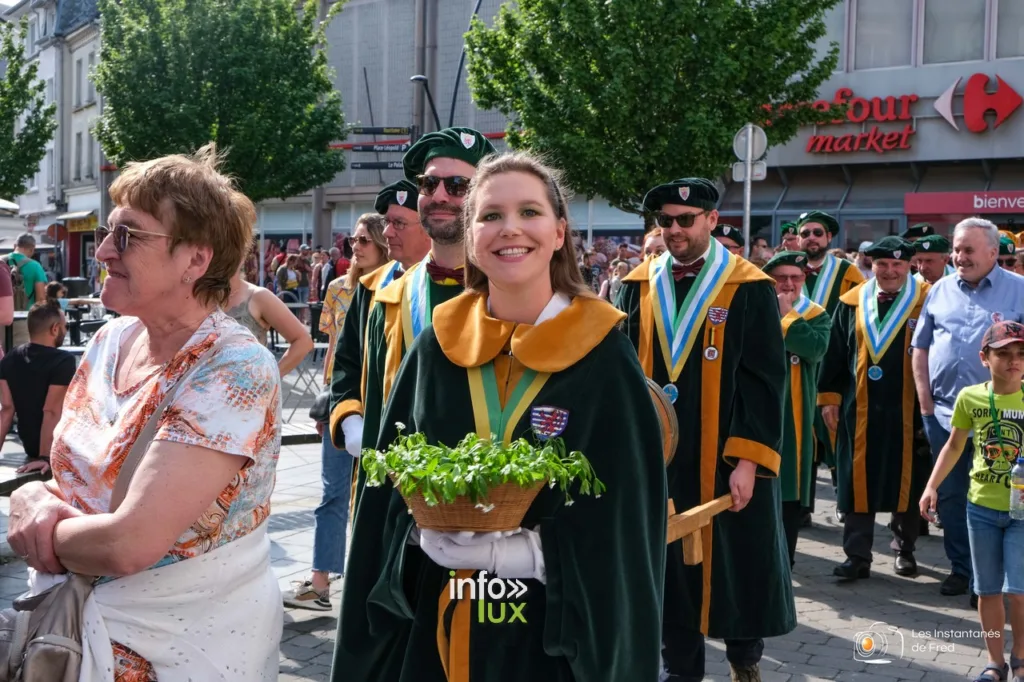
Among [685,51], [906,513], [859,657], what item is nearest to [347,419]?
[859,657]

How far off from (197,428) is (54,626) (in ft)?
1.53

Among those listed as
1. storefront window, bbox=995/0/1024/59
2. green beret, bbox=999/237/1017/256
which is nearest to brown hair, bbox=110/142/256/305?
green beret, bbox=999/237/1017/256

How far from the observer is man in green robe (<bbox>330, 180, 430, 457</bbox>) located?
4.62 meters

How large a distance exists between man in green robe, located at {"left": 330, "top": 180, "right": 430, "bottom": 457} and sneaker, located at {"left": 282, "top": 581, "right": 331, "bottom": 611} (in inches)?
74.2

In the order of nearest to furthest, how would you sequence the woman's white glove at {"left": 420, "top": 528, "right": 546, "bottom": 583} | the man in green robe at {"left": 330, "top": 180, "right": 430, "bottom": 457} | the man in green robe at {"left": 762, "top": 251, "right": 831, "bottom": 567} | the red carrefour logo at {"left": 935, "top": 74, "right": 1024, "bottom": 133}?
the woman's white glove at {"left": 420, "top": 528, "right": 546, "bottom": 583} < the man in green robe at {"left": 330, "top": 180, "right": 430, "bottom": 457} < the man in green robe at {"left": 762, "top": 251, "right": 831, "bottom": 567} < the red carrefour logo at {"left": 935, "top": 74, "right": 1024, "bottom": 133}

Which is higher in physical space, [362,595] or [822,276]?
[822,276]

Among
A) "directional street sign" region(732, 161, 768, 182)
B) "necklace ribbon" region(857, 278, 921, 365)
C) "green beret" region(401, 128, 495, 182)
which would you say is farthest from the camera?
"directional street sign" region(732, 161, 768, 182)

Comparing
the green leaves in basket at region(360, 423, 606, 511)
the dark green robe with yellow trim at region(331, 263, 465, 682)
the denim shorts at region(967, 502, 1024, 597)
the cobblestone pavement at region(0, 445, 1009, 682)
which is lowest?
the cobblestone pavement at region(0, 445, 1009, 682)

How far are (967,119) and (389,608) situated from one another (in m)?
27.1

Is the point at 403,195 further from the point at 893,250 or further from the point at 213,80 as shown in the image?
the point at 213,80

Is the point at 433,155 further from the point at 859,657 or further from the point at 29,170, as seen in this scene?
the point at 29,170

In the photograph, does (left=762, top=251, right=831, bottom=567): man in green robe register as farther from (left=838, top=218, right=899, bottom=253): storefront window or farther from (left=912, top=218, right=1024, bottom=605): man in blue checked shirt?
(left=838, top=218, right=899, bottom=253): storefront window

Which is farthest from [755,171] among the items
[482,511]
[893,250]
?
[482,511]

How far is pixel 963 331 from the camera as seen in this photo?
7121 millimetres
